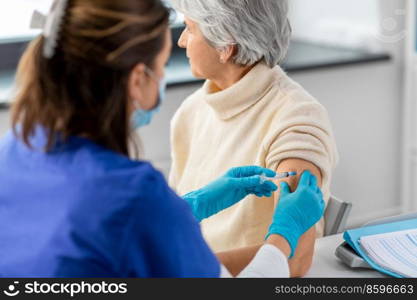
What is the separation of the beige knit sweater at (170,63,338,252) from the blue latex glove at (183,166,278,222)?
0.26ft

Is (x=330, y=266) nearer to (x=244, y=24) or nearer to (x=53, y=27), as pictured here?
(x=244, y=24)

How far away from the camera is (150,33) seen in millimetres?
1074

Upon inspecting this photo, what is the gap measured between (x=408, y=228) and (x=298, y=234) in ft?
1.00

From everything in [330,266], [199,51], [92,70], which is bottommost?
[330,266]

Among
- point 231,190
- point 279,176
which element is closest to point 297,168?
point 279,176

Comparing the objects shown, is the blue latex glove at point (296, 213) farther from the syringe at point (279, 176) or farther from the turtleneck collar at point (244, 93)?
the turtleneck collar at point (244, 93)

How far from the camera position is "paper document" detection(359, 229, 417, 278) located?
53.4 inches

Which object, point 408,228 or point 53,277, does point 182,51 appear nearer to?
point 408,228

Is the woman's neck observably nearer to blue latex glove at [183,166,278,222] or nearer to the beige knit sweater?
the beige knit sweater

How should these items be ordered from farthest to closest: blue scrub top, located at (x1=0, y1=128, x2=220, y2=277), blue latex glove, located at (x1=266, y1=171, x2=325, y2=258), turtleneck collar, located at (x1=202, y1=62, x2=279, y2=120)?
1. turtleneck collar, located at (x1=202, y1=62, x2=279, y2=120)
2. blue latex glove, located at (x1=266, y1=171, x2=325, y2=258)
3. blue scrub top, located at (x1=0, y1=128, x2=220, y2=277)

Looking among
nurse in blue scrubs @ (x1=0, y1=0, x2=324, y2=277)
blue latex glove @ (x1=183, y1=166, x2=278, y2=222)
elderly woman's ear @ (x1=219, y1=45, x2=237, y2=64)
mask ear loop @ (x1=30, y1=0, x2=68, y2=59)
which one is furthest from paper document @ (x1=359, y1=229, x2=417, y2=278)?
mask ear loop @ (x1=30, y1=0, x2=68, y2=59)

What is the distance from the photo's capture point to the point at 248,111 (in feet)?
5.68

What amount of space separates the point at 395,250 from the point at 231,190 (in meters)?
0.37

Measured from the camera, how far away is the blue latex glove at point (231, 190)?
150cm
